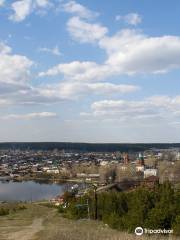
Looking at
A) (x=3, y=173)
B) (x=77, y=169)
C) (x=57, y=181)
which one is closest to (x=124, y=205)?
A: (x=57, y=181)

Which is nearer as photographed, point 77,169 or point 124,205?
point 124,205

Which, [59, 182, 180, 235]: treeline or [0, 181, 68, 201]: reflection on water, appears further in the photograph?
Result: [0, 181, 68, 201]: reflection on water

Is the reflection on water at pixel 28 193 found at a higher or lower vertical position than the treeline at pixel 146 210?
lower

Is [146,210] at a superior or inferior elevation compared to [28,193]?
superior

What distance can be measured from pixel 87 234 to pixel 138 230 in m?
3.38

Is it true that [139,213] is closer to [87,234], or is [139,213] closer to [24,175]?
[87,234]

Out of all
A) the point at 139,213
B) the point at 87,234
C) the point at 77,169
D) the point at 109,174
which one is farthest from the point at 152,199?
the point at 77,169

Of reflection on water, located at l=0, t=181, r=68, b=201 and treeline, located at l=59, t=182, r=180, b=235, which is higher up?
treeline, located at l=59, t=182, r=180, b=235

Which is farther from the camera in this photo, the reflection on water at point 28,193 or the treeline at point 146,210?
the reflection on water at point 28,193

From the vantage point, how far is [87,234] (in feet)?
51.7

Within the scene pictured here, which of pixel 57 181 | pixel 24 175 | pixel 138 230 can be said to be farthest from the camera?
pixel 24 175

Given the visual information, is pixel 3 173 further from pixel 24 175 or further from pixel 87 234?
pixel 87 234

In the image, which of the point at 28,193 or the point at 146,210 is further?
the point at 28,193

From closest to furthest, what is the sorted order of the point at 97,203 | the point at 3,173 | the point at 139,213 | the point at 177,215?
the point at 177,215 < the point at 139,213 < the point at 97,203 < the point at 3,173
